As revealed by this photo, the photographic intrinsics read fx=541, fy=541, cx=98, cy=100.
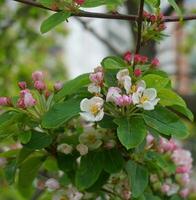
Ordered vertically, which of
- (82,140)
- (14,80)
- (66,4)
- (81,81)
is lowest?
(14,80)

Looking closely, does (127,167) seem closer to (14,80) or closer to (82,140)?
(82,140)

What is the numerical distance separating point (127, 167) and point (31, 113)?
7.8 inches

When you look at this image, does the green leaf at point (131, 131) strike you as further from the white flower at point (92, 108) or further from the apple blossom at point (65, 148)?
the apple blossom at point (65, 148)

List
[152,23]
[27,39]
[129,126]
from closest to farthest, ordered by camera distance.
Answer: [129,126] < [152,23] < [27,39]

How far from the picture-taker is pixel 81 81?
938 millimetres

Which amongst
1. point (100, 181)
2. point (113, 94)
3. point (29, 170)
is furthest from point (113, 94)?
point (29, 170)

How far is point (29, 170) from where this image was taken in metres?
1.10

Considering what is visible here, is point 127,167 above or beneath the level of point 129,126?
beneath

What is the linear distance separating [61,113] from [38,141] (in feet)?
0.33

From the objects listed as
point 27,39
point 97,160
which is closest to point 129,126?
point 97,160

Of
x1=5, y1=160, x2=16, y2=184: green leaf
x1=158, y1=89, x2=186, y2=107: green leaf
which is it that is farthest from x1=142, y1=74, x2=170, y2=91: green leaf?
x1=5, y1=160, x2=16, y2=184: green leaf

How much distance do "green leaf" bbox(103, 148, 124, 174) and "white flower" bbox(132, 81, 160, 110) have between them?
15 centimetres

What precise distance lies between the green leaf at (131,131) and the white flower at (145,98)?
3 centimetres

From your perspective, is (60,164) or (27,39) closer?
(60,164)
